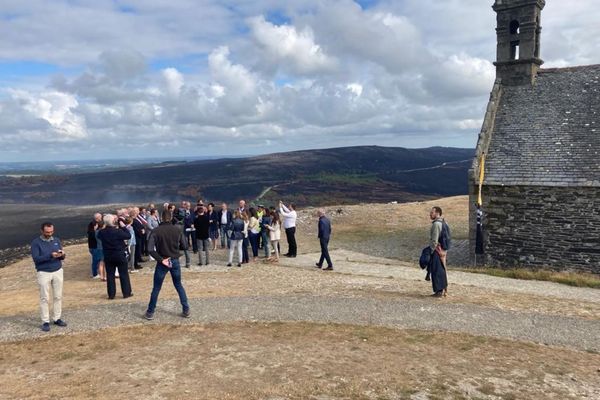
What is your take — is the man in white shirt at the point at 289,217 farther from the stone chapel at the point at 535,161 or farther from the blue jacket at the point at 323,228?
the stone chapel at the point at 535,161

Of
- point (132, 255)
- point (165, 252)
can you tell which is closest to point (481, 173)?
point (132, 255)

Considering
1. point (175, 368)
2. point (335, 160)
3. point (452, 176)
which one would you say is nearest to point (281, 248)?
point (175, 368)

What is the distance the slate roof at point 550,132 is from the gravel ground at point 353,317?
9605mm

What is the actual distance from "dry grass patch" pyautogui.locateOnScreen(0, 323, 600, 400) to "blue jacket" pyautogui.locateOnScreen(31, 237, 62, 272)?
4.63 ft

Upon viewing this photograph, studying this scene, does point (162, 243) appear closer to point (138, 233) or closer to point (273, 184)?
point (138, 233)

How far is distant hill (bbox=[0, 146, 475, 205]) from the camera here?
80963 millimetres

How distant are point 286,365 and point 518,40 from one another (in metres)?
21.5

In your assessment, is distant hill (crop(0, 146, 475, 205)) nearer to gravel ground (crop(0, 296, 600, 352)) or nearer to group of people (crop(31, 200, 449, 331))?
group of people (crop(31, 200, 449, 331))

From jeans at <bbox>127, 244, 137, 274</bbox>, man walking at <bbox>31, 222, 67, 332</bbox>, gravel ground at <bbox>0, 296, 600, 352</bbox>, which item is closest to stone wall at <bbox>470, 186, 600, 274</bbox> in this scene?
gravel ground at <bbox>0, 296, 600, 352</bbox>

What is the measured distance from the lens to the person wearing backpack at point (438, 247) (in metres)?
11.5

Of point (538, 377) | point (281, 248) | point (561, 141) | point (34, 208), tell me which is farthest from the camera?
point (34, 208)

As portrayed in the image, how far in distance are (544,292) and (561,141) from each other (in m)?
8.64

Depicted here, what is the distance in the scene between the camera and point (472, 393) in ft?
23.0

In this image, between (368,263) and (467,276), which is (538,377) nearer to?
(467,276)
